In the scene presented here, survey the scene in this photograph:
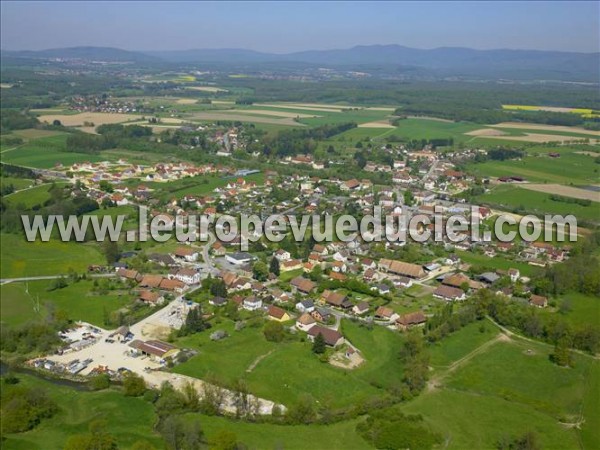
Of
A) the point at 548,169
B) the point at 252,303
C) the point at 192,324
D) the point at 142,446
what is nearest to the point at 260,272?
the point at 252,303

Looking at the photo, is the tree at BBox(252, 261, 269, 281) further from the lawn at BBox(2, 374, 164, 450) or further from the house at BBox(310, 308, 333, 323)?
the lawn at BBox(2, 374, 164, 450)

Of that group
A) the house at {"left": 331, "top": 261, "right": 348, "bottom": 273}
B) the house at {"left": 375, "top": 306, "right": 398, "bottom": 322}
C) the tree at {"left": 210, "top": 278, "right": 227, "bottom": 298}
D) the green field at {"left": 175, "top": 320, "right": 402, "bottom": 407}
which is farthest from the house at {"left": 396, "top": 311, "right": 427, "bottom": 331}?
the tree at {"left": 210, "top": 278, "right": 227, "bottom": 298}

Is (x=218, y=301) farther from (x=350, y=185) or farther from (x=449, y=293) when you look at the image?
(x=350, y=185)

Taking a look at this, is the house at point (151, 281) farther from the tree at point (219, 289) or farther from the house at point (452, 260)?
the house at point (452, 260)

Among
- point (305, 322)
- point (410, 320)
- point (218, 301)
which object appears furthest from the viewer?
point (218, 301)

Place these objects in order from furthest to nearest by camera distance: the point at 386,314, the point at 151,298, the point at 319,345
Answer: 1. the point at 151,298
2. the point at 386,314
3. the point at 319,345

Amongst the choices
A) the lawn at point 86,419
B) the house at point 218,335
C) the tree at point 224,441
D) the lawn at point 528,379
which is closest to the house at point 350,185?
the house at point 218,335
